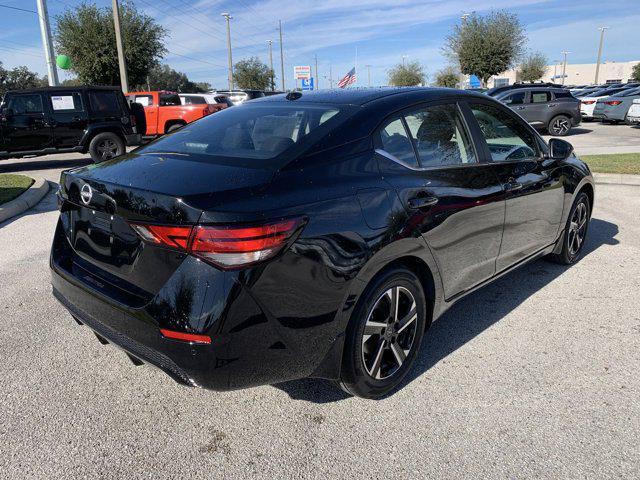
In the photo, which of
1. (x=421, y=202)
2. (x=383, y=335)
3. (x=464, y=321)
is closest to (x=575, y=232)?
(x=464, y=321)

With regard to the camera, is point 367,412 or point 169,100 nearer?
point 367,412

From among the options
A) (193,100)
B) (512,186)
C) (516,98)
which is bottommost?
(512,186)

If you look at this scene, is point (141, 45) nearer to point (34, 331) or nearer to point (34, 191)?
point (34, 191)

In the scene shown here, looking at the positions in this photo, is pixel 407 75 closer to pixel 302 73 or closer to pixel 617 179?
pixel 302 73

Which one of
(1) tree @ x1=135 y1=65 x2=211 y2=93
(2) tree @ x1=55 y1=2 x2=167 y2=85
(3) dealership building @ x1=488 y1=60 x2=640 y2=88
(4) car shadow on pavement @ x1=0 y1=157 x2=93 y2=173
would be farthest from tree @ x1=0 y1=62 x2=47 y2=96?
(3) dealership building @ x1=488 y1=60 x2=640 y2=88

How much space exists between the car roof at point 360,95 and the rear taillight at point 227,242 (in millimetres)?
1204

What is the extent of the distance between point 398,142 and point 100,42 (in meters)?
29.3

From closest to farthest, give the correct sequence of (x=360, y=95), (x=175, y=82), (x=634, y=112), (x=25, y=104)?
1. (x=360, y=95)
2. (x=25, y=104)
3. (x=634, y=112)
4. (x=175, y=82)

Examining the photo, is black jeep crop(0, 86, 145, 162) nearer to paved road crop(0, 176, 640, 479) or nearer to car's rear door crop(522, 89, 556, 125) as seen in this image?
paved road crop(0, 176, 640, 479)

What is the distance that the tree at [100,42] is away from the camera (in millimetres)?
27641

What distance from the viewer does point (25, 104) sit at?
1239 centimetres

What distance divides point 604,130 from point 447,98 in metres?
21.6

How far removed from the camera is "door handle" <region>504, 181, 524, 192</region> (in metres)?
3.49

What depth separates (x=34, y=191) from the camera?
889 centimetres
